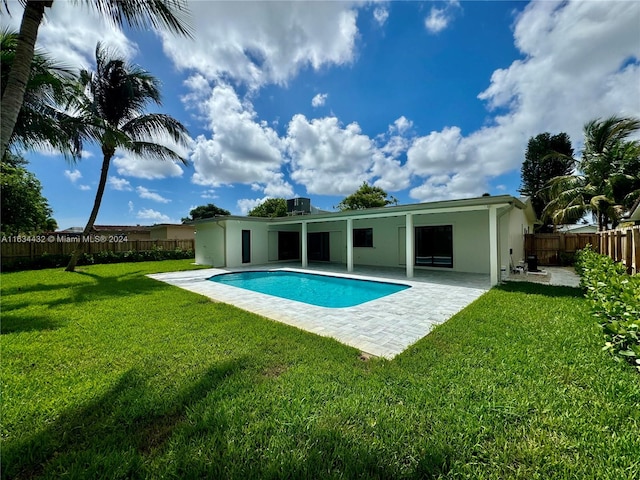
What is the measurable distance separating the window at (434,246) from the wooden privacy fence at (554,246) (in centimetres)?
626

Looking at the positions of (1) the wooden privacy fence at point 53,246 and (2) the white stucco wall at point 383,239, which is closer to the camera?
(2) the white stucco wall at point 383,239

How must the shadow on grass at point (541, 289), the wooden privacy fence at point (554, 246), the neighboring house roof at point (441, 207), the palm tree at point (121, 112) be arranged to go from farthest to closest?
the wooden privacy fence at point (554, 246), the palm tree at point (121, 112), the neighboring house roof at point (441, 207), the shadow on grass at point (541, 289)

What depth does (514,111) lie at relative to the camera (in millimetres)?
13391

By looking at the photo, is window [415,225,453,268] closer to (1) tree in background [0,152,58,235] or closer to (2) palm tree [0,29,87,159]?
(2) palm tree [0,29,87,159]

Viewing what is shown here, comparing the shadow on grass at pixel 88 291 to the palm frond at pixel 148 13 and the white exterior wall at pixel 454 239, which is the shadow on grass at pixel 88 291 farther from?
the white exterior wall at pixel 454 239

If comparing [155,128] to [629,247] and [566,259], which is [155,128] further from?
[566,259]

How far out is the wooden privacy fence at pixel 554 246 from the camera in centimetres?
1461

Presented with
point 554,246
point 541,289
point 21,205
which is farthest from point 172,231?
point 554,246

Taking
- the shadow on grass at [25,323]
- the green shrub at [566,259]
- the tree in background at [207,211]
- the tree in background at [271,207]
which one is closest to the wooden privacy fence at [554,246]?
the green shrub at [566,259]

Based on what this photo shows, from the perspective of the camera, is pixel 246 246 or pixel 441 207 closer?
pixel 441 207

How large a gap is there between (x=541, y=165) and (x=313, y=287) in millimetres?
26839

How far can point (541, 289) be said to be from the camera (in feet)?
26.5

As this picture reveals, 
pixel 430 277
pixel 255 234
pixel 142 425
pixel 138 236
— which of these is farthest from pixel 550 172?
pixel 138 236

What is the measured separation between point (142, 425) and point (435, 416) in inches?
106
